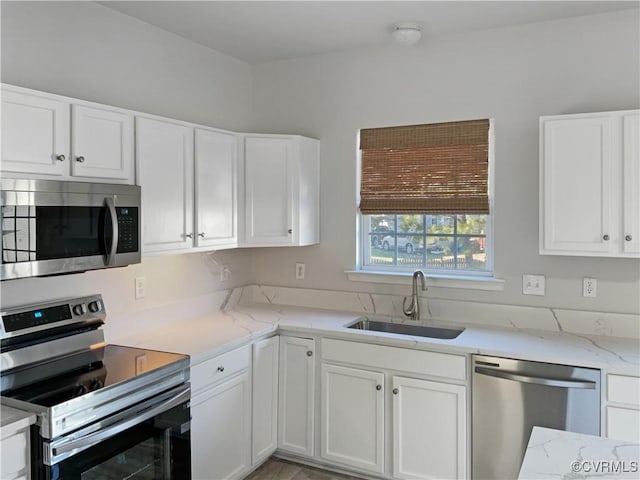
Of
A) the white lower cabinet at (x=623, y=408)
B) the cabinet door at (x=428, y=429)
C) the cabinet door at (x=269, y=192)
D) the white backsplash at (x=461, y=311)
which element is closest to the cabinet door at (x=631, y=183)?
the white backsplash at (x=461, y=311)

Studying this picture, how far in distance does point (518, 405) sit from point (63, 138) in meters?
2.34

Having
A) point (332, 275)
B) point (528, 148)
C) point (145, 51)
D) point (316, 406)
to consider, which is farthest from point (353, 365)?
point (145, 51)

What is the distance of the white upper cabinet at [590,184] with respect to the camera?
2.51 metres

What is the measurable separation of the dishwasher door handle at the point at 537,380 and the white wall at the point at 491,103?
645 millimetres

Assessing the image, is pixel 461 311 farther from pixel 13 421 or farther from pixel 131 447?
pixel 13 421

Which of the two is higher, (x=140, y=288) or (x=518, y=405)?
(x=140, y=288)

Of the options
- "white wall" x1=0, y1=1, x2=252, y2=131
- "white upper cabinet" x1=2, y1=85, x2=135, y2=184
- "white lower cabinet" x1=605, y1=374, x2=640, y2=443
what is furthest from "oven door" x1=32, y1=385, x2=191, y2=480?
"white lower cabinet" x1=605, y1=374, x2=640, y2=443

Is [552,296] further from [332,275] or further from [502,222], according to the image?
[332,275]

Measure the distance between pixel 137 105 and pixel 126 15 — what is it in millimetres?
469

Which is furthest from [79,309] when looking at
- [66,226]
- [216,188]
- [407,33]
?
[407,33]

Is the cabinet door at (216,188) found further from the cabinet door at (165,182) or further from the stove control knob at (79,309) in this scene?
the stove control knob at (79,309)

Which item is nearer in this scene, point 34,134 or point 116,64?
point 34,134

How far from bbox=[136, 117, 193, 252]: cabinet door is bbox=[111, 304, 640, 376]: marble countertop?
50cm

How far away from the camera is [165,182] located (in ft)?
8.77
